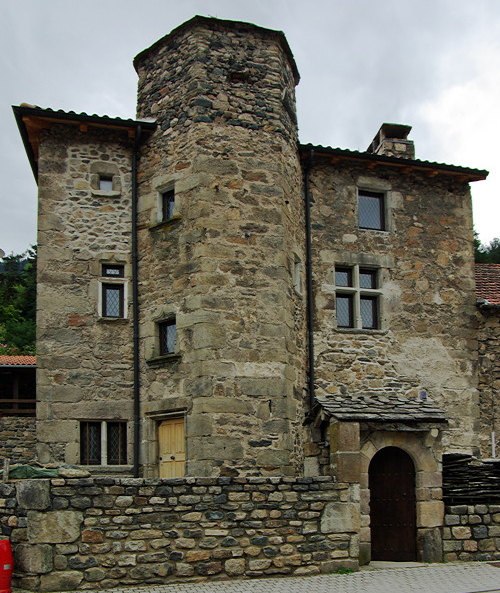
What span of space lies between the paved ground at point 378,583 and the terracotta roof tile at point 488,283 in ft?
24.1

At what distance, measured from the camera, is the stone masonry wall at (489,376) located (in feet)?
54.5

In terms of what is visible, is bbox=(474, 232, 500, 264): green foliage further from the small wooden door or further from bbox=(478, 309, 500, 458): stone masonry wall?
the small wooden door

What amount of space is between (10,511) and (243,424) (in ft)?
14.7

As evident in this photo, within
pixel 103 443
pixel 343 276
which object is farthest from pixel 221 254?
pixel 103 443

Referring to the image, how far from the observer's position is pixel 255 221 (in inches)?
559

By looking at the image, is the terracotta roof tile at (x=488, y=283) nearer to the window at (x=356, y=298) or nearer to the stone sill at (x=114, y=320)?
the window at (x=356, y=298)

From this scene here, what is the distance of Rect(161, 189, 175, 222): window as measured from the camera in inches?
583

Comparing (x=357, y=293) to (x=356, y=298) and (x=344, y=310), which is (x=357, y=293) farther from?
(x=344, y=310)

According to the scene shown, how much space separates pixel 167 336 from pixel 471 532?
21.1ft

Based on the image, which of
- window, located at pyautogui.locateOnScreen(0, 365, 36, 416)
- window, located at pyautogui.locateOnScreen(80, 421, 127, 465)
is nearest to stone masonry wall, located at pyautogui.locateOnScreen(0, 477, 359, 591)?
window, located at pyautogui.locateOnScreen(80, 421, 127, 465)

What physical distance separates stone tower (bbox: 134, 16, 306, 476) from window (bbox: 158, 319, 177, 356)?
1.2 inches

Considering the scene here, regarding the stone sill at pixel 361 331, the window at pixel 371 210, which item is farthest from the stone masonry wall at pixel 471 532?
the window at pixel 371 210

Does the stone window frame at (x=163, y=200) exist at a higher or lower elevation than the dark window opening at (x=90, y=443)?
higher

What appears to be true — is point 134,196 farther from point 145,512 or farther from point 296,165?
point 145,512
